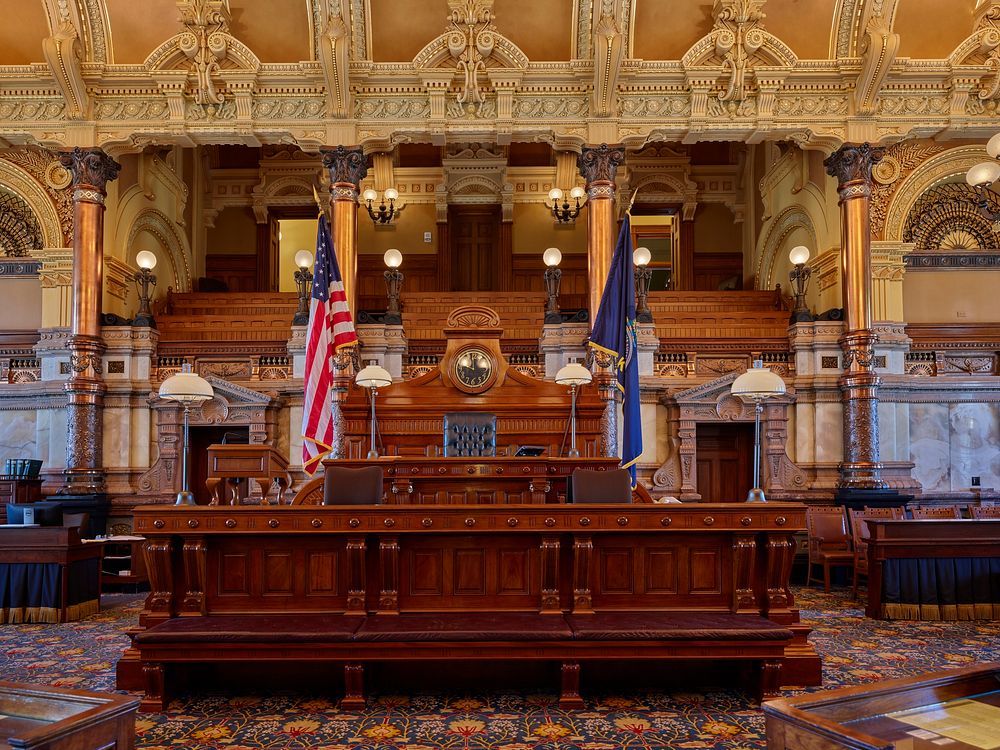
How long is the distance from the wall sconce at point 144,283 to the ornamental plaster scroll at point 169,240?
71cm

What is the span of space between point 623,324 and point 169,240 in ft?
35.7

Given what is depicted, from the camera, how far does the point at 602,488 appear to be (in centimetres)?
609

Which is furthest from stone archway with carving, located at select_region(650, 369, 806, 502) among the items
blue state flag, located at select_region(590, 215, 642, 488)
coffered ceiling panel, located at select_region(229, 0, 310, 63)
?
coffered ceiling panel, located at select_region(229, 0, 310, 63)

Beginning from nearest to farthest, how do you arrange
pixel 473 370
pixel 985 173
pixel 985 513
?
pixel 985 173 → pixel 985 513 → pixel 473 370

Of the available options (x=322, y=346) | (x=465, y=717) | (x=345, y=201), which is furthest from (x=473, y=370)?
(x=465, y=717)

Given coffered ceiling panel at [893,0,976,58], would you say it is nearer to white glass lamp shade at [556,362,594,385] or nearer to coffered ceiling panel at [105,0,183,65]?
white glass lamp shade at [556,362,594,385]

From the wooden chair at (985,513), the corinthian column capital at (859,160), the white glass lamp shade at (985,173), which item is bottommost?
the wooden chair at (985,513)

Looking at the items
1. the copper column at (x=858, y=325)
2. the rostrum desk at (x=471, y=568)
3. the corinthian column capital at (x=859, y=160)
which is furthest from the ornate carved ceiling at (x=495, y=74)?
the rostrum desk at (x=471, y=568)

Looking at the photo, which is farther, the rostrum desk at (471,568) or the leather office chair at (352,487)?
the leather office chair at (352,487)

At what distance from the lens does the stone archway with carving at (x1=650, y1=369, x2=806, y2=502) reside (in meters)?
12.3

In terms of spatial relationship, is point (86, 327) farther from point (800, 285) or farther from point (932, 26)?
point (932, 26)

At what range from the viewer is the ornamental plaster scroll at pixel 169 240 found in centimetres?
1462

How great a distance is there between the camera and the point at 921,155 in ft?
43.7

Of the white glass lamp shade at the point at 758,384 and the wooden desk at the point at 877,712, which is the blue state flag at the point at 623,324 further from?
the wooden desk at the point at 877,712
